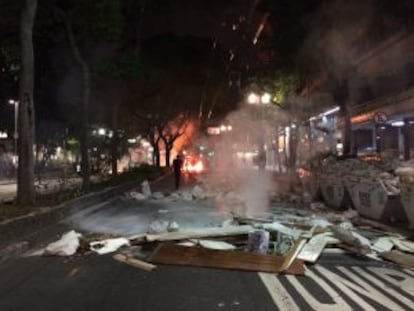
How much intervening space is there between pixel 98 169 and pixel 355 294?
117 ft

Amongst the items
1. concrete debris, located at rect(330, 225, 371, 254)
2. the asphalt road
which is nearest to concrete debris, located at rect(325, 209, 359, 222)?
concrete debris, located at rect(330, 225, 371, 254)

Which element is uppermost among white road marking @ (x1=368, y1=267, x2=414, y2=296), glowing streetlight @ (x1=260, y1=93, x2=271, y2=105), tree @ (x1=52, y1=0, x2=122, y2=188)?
tree @ (x1=52, y1=0, x2=122, y2=188)

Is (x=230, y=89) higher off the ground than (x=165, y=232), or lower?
higher

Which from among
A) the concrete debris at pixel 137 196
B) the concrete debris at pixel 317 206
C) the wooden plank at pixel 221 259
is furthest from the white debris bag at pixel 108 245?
the concrete debris at pixel 137 196

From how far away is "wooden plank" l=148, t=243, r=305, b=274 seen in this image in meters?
8.04

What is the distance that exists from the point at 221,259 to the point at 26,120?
6.94 m

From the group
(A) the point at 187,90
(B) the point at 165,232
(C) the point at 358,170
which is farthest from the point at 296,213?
(A) the point at 187,90

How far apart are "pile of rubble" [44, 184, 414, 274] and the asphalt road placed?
227mm

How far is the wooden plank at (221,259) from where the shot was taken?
8039 millimetres

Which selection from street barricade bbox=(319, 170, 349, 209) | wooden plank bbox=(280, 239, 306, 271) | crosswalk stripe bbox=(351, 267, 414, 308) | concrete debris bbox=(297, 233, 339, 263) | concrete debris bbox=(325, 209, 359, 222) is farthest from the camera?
street barricade bbox=(319, 170, 349, 209)

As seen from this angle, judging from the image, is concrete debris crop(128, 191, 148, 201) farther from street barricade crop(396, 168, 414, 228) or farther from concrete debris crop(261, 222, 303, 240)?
concrete debris crop(261, 222, 303, 240)

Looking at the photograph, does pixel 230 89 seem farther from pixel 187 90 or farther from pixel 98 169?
pixel 98 169

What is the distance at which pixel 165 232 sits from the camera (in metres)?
10.5

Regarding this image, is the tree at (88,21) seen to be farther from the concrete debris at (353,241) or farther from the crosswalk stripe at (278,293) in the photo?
the crosswalk stripe at (278,293)
